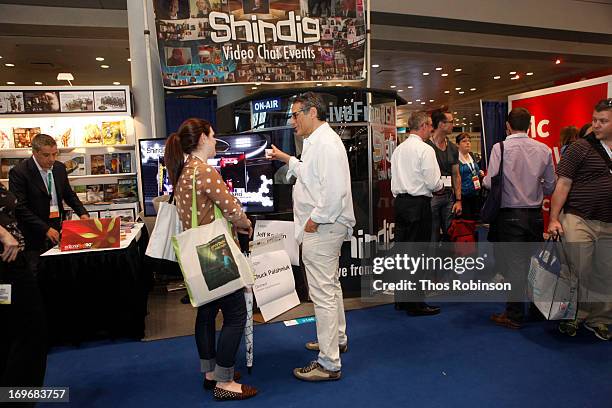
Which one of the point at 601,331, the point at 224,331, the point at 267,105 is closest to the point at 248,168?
the point at 267,105

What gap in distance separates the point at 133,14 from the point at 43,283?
330cm

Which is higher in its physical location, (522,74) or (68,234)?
(522,74)

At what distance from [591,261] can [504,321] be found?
0.73 metres

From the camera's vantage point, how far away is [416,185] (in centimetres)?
343

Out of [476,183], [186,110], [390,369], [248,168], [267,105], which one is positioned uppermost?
[186,110]

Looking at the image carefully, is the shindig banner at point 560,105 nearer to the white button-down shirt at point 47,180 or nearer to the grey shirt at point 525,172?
the grey shirt at point 525,172

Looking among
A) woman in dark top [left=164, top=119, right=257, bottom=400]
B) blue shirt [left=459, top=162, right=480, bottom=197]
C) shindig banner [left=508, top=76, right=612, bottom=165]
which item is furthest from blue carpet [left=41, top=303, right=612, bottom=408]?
shindig banner [left=508, top=76, right=612, bottom=165]

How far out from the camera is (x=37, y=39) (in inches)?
305

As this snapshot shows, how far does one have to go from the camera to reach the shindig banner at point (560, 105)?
3.76 m

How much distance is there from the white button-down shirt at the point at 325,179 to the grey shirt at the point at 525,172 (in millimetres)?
1408

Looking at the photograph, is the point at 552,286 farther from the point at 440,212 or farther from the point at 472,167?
the point at 472,167

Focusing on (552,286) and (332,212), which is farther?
(552,286)

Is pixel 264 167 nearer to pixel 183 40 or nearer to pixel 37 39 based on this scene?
pixel 183 40

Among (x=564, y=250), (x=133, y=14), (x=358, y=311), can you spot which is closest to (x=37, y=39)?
(x=133, y=14)
